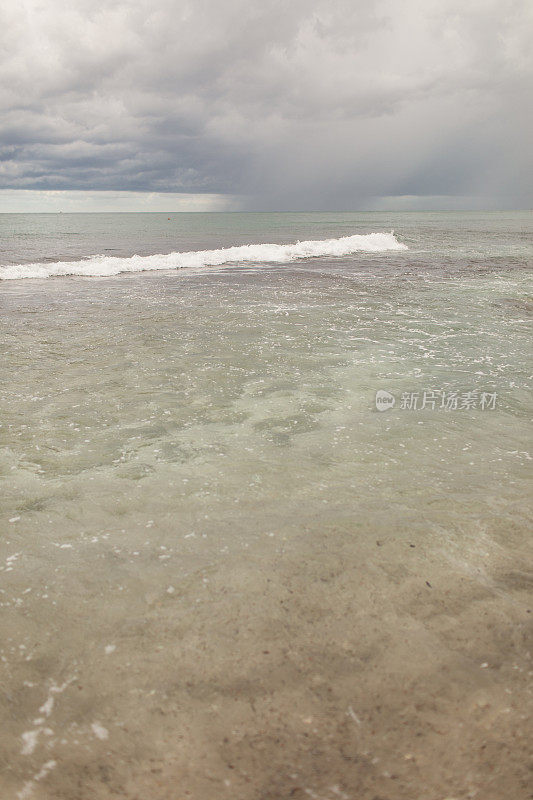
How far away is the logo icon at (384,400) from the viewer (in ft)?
18.8

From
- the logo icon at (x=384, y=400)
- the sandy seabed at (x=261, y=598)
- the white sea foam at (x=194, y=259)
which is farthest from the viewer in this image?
the white sea foam at (x=194, y=259)

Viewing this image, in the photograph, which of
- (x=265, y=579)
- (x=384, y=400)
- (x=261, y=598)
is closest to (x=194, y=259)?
(x=384, y=400)

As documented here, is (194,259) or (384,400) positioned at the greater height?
(194,259)

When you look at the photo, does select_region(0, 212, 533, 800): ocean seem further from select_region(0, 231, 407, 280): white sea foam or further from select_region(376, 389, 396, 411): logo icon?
select_region(0, 231, 407, 280): white sea foam

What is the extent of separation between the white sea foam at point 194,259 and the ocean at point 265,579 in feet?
47.9

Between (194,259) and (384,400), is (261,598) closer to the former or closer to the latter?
(384,400)

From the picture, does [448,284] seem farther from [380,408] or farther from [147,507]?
[147,507]

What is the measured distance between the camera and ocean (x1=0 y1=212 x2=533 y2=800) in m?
1.95

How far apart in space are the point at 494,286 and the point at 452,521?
14.3 metres

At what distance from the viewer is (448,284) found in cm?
1611

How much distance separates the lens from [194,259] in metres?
24.4

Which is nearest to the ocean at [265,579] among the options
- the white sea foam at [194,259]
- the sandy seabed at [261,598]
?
the sandy seabed at [261,598]

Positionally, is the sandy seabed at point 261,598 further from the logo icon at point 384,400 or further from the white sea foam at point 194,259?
the white sea foam at point 194,259

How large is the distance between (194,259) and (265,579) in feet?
76.6
